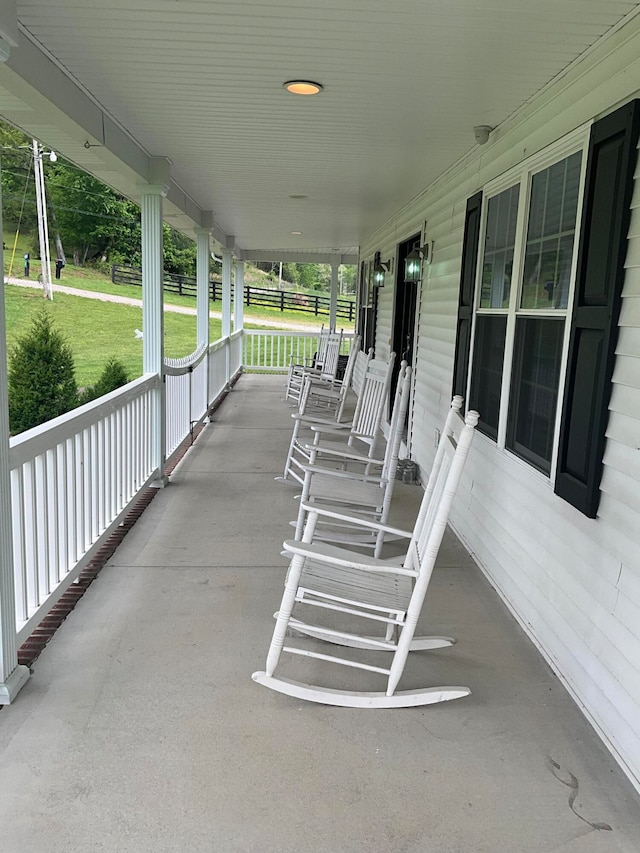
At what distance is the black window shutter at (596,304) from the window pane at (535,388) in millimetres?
270

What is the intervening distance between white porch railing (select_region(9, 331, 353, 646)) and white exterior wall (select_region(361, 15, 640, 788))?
79.5 inches

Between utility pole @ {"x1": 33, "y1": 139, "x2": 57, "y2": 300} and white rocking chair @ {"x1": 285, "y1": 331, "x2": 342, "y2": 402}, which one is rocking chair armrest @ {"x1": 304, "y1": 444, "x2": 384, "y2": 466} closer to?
white rocking chair @ {"x1": 285, "y1": 331, "x2": 342, "y2": 402}

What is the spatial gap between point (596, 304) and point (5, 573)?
7.26 ft

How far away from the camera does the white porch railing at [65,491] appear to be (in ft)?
7.98

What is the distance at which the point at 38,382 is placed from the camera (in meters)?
6.34

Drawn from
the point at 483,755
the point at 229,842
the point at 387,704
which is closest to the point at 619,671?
the point at 483,755

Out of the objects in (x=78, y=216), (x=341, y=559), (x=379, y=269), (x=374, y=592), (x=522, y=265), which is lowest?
(x=374, y=592)

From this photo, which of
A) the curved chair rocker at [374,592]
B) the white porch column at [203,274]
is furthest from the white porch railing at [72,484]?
the white porch column at [203,274]

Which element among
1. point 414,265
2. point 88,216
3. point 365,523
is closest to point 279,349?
point 414,265

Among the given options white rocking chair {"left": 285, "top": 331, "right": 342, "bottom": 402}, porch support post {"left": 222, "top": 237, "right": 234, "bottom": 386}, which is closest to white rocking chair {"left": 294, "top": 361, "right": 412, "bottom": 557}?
white rocking chair {"left": 285, "top": 331, "right": 342, "bottom": 402}

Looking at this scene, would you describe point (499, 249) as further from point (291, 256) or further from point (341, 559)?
point (291, 256)

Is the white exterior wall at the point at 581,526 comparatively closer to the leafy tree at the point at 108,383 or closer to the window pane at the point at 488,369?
the window pane at the point at 488,369

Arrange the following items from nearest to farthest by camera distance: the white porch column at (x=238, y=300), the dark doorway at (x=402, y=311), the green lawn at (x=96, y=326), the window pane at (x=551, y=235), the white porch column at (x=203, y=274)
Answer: the window pane at (x=551, y=235)
the dark doorway at (x=402, y=311)
the white porch column at (x=203, y=274)
the white porch column at (x=238, y=300)
the green lawn at (x=96, y=326)

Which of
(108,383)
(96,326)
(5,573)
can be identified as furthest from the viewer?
(96,326)
